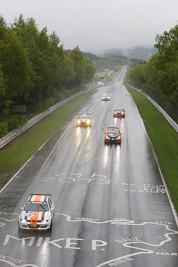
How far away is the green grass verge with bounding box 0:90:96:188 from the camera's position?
33.3 m

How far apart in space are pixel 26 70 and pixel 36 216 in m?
40.6

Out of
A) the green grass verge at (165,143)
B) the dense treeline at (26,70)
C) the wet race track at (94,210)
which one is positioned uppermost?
the dense treeline at (26,70)

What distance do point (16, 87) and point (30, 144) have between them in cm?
1525

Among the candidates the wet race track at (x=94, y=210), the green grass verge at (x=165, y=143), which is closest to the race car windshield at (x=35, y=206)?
the wet race track at (x=94, y=210)

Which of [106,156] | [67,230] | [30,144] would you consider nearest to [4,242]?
[67,230]

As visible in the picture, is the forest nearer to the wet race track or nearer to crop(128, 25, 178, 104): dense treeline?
crop(128, 25, 178, 104): dense treeline

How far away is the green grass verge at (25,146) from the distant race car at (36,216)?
848 centimetres

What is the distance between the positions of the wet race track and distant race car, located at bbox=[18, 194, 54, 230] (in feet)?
1.52

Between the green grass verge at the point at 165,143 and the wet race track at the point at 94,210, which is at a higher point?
the green grass verge at the point at 165,143

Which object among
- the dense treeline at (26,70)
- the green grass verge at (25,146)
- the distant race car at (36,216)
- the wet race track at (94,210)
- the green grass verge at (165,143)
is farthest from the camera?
the dense treeline at (26,70)

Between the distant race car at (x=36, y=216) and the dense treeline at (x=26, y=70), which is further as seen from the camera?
the dense treeline at (x=26, y=70)

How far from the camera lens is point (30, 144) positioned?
43812 mm

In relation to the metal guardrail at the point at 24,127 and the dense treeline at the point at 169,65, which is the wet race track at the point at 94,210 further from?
the dense treeline at the point at 169,65

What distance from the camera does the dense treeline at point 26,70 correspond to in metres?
53.5
